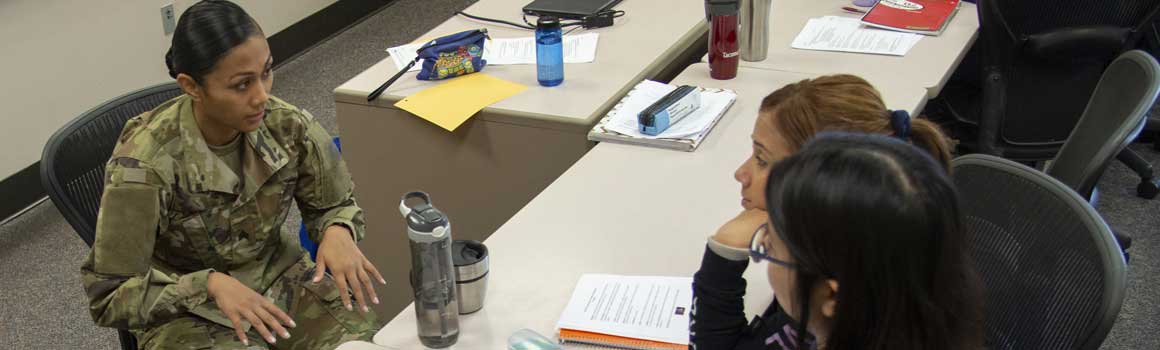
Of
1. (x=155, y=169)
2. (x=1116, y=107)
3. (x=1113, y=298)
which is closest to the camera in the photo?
(x=1113, y=298)

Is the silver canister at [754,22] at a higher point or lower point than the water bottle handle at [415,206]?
lower

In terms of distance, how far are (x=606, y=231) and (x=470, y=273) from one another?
13.2 inches

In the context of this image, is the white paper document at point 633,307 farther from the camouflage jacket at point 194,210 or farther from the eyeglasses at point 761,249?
the camouflage jacket at point 194,210

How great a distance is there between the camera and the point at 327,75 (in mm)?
4195

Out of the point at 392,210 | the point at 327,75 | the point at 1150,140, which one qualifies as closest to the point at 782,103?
the point at 392,210

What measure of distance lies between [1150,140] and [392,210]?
8.12ft

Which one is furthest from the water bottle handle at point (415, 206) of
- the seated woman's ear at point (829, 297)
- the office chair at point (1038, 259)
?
the office chair at point (1038, 259)

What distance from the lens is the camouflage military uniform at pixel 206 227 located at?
1.56m

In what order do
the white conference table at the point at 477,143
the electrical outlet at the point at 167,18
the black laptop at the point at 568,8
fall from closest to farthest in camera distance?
the white conference table at the point at 477,143
the black laptop at the point at 568,8
the electrical outlet at the point at 167,18

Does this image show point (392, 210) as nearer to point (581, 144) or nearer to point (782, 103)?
point (581, 144)

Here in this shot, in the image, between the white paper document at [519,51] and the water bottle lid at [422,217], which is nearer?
the water bottle lid at [422,217]

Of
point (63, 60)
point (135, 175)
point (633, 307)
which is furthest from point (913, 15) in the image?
point (63, 60)

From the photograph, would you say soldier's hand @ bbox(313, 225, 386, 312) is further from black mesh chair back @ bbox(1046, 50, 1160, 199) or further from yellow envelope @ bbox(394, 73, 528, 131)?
black mesh chair back @ bbox(1046, 50, 1160, 199)

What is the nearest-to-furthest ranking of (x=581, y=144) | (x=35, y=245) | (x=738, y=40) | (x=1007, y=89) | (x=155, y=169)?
(x=155, y=169), (x=581, y=144), (x=738, y=40), (x=1007, y=89), (x=35, y=245)
